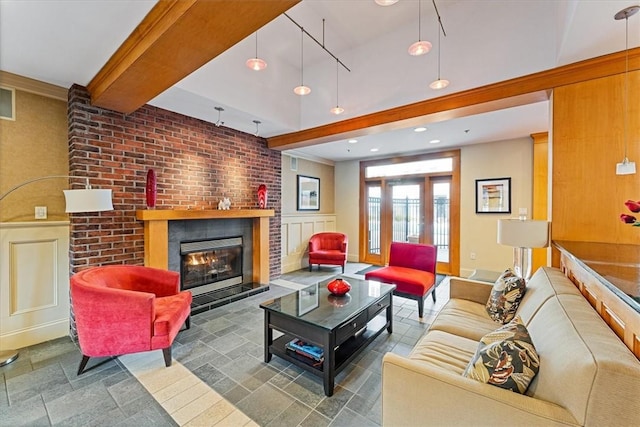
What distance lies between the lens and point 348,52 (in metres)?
→ 3.53

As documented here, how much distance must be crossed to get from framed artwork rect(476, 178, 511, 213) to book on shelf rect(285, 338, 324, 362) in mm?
4389

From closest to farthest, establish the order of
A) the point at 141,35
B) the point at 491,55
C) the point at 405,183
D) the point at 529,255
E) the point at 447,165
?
1. the point at 141,35
2. the point at 491,55
3. the point at 529,255
4. the point at 447,165
5. the point at 405,183

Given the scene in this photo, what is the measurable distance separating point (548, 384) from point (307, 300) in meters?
1.81

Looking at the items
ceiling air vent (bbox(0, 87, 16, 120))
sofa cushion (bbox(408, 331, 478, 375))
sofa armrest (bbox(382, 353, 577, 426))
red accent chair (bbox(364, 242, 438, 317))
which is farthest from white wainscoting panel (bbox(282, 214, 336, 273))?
sofa armrest (bbox(382, 353, 577, 426))

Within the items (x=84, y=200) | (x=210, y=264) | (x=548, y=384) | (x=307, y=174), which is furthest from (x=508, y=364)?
(x=307, y=174)

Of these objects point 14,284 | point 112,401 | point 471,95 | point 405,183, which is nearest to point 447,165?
point 405,183

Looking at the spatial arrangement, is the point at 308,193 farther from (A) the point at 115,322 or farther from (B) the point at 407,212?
(A) the point at 115,322

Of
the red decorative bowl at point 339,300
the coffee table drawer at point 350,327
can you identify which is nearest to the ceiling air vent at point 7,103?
the red decorative bowl at point 339,300

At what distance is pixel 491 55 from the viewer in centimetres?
265

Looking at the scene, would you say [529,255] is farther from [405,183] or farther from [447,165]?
[405,183]

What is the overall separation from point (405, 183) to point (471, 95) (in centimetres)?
328

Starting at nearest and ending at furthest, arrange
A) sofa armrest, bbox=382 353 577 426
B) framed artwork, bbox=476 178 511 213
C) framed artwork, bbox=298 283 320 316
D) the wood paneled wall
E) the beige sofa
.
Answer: the beige sofa → sofa armrest, bbox=382 353 577 426 → the wood paneled wall → framed artwork, bbox=298 283 320 316 → framed artwork, bbox=476 178 511 213

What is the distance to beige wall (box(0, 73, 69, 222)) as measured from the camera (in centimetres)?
251

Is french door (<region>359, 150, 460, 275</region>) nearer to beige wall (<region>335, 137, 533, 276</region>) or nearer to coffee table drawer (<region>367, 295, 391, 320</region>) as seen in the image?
beige wall (<region>335, 137, 533, 276</region>)
